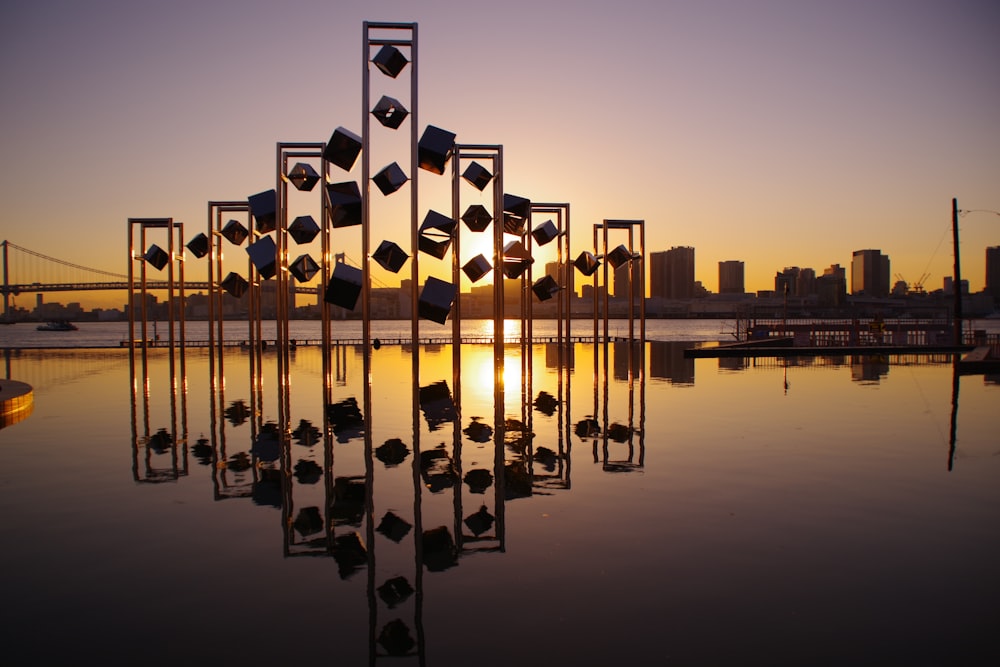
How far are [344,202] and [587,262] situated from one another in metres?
9.98

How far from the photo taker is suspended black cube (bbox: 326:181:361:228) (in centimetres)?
1359

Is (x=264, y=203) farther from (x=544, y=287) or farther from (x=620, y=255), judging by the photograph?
(x=620, y=255)

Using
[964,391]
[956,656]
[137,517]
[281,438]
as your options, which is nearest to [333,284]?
[281,438]

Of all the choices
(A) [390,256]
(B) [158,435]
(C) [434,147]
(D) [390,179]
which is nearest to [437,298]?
(A) [390,256]

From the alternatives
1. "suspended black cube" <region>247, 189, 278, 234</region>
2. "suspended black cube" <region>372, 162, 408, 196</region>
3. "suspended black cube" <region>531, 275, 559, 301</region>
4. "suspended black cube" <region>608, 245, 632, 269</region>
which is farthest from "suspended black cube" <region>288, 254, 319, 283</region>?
Answer: "suspended black cube" <region>608, 245, 632, 269</region>

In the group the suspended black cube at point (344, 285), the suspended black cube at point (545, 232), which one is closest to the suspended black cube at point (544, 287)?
the suspended black cube at point (545, 232)

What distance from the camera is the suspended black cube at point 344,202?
13.6 meters

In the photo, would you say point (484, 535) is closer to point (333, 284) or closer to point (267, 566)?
point (267, 566)

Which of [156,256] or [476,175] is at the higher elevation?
[476,175]

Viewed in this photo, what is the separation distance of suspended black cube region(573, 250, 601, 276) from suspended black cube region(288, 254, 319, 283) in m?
8.14

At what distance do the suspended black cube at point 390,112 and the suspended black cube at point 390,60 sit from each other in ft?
1.82

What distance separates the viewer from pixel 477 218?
1545 cm

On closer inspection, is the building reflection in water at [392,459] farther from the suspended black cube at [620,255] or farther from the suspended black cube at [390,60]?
the suspended black cube at [620,255]

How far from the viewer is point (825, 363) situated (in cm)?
2155
